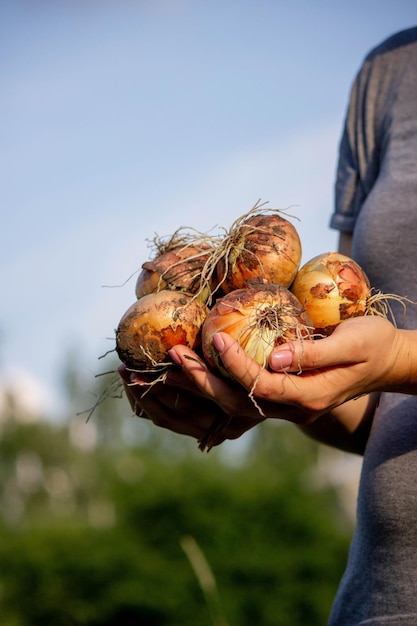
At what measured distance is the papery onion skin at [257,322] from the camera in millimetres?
1580

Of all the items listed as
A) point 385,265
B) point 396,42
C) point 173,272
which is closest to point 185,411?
point 173,272

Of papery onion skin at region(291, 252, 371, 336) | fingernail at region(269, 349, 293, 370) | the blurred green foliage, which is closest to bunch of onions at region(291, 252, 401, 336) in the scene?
papery onion skin at region(291, 252, 371, 336)

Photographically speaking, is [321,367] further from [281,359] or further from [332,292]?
[332,292]

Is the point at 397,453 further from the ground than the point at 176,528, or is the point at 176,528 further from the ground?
the point at 397,453

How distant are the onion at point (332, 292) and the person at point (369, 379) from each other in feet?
0.40

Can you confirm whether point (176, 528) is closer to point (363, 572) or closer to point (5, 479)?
point (363, 572)

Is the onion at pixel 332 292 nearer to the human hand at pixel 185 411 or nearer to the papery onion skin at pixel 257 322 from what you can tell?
the papery onion skin at pixel 257 322

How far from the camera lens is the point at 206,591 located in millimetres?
2832

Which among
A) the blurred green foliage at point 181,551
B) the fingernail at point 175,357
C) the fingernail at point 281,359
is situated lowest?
the blurred green foliage at point 181,551

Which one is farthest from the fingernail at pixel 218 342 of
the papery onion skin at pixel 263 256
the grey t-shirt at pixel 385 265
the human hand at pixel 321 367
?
the grey t-shirt at pixel 385 265

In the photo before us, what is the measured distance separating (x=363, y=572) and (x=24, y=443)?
1807 inches

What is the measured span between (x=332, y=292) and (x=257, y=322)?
21 cm

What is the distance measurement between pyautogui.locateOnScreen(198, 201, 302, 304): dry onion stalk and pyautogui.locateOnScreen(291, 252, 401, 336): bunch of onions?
0.06m

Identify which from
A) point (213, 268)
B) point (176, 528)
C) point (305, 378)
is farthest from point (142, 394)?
point (176, 528)
